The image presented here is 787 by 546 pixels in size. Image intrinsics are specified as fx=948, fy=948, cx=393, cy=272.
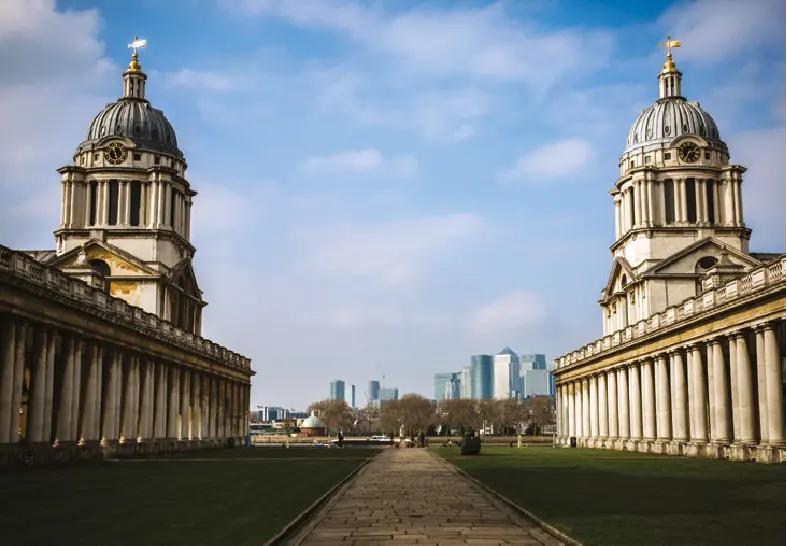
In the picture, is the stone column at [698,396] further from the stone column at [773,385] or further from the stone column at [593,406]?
the stone column at [593,406]

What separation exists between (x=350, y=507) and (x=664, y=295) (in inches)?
2854

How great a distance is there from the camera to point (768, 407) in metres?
54.3

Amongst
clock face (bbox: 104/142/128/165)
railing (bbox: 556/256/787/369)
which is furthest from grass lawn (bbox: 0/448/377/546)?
clock face (bbox: 104/142/128/165)

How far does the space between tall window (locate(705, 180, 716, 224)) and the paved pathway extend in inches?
2855

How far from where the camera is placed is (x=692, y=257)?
9438 centimetres

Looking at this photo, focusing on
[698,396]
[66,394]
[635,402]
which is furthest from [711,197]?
[66,394]

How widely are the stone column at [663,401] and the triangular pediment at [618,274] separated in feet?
79.5

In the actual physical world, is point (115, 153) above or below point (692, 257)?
above

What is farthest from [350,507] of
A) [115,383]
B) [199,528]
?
[115,383]

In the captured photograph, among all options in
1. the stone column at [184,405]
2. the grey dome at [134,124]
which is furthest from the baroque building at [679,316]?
the grey dome at [134,124]

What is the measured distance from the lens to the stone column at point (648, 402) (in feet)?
259

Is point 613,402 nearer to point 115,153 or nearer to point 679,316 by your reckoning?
point 679,316

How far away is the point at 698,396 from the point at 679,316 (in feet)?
22.1

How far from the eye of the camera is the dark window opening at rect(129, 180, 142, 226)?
327 feet
